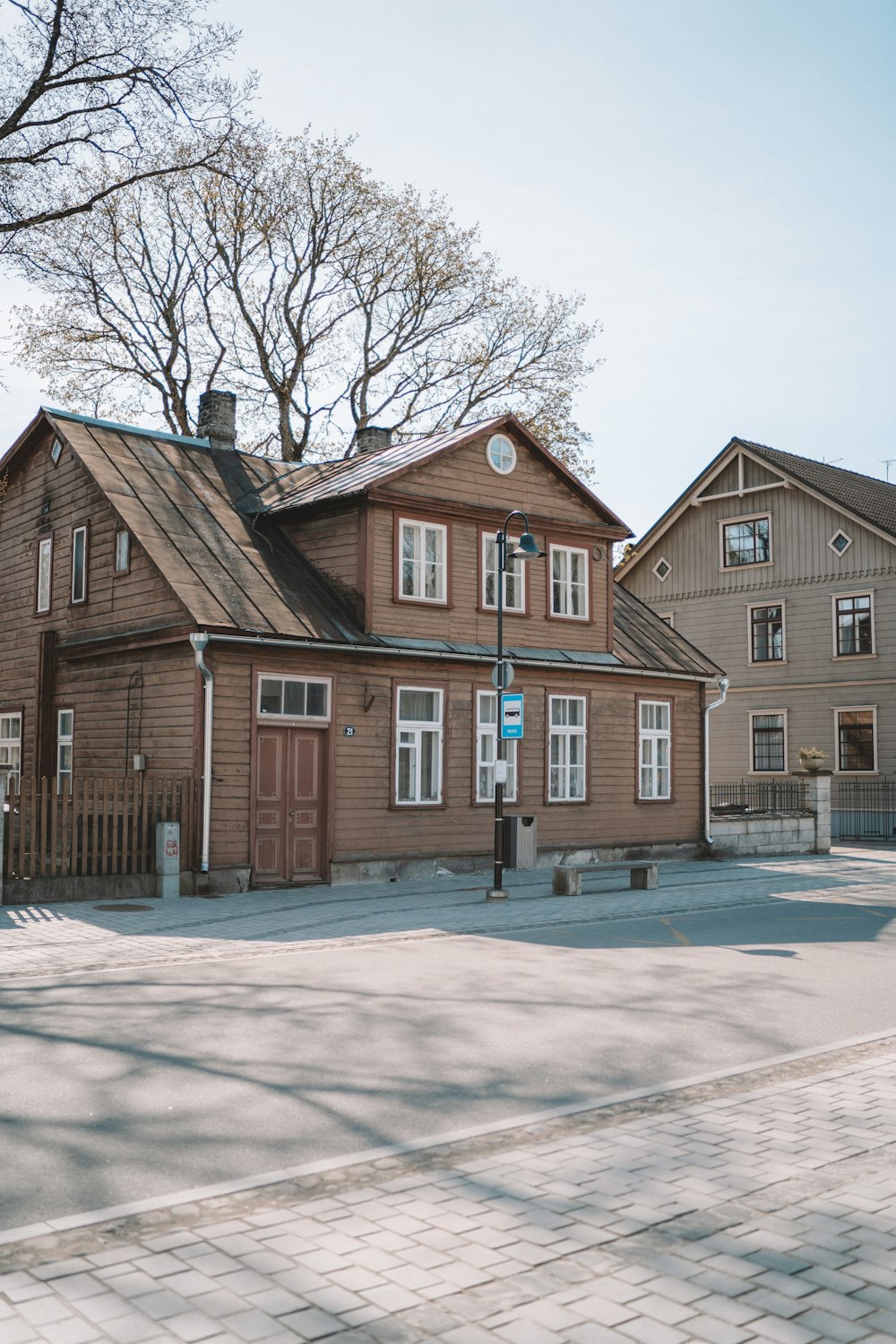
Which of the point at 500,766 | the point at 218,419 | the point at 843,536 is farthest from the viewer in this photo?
the point at 843,536

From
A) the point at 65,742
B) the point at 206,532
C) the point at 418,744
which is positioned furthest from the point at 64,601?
the point at 418,744

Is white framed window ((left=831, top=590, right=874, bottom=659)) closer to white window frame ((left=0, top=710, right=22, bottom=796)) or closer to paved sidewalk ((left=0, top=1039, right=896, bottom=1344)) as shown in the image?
white window frame ((left=0, top=710, right=22, bottom=796))

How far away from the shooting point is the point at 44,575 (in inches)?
948

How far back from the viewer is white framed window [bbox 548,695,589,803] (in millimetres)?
23703

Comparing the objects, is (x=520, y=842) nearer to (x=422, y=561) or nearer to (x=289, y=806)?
(x=289, y=806)

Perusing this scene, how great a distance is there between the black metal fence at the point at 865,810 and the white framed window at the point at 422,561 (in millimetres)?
18106

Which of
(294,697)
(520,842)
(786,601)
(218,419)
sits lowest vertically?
(520,842)

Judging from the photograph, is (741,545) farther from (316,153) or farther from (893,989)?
(893,989)

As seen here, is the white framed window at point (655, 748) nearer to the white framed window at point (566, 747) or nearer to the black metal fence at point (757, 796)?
the white framed window at point (566, 747)

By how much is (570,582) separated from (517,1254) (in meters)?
20.6

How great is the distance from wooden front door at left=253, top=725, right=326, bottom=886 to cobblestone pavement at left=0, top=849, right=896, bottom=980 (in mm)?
559

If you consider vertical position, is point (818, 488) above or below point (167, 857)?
above

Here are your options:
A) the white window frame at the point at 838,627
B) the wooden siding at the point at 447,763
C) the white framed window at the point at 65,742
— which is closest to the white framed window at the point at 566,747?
the wooden siding at the point at 447,763

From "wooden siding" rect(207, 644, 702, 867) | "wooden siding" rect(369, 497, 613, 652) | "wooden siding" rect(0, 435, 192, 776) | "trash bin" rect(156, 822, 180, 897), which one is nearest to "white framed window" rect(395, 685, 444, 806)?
"wooden siding" rect(207, 644, 702, 867)
